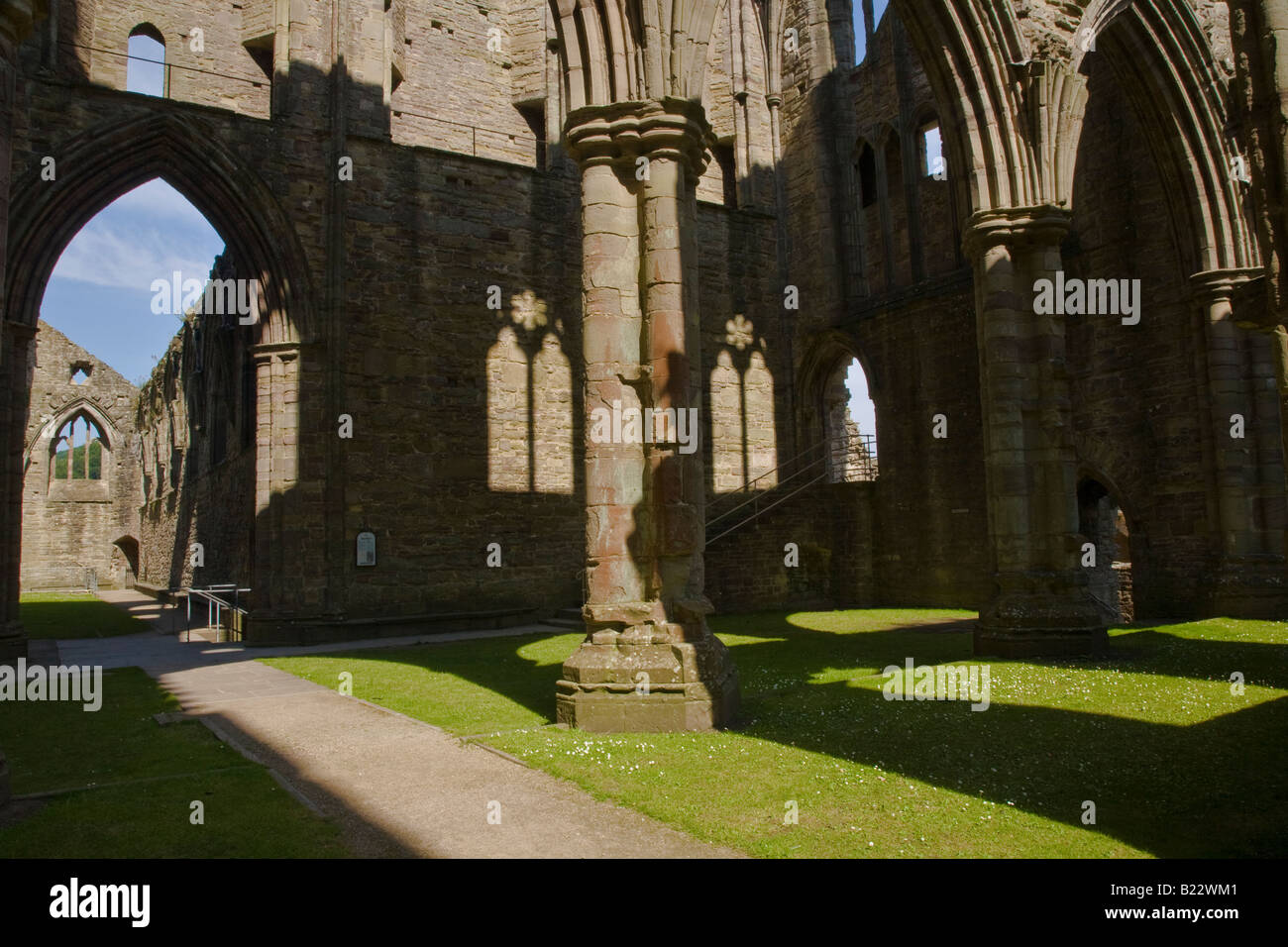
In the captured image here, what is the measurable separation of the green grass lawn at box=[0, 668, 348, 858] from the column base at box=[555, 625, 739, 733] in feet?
6.11

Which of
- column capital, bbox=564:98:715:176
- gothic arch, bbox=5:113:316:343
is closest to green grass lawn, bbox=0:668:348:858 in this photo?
column capital, bbox=564:98:715:176

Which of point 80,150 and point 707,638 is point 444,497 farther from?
point 707,638

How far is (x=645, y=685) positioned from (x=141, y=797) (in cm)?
274

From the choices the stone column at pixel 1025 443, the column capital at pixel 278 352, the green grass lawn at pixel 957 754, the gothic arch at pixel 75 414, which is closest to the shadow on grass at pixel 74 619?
the column capital at pixel 278 352

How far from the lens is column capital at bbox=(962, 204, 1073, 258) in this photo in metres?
8.81

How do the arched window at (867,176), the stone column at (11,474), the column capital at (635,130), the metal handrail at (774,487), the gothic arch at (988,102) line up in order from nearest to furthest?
1. the column capital at (635,130)
2. the gothic arch at (988,102)
3. the stone column at (11,474)
4. the metal handrail at (774,487)
5. the arched window at (867,176)

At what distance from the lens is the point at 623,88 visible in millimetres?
6328

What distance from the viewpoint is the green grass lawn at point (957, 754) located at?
3.58 meters

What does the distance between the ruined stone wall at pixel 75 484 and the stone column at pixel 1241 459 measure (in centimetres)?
3018

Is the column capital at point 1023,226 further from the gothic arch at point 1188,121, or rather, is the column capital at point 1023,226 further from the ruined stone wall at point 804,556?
the ruined stone wall at point 804,556

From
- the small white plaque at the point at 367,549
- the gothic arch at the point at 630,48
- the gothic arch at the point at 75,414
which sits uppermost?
the gothic arch at the point at 75,414

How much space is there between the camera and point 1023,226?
8.85m

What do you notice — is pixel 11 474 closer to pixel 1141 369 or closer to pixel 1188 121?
pixel 1141 369

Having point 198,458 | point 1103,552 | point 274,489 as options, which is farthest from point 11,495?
point 1103,552
